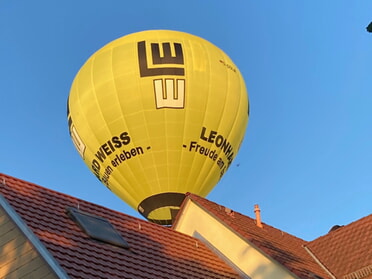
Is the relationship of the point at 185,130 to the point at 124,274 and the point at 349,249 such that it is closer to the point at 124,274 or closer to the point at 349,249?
the point at 349,249

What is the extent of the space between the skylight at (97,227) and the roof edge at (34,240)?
4.02 ft

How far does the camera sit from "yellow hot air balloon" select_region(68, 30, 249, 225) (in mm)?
18484

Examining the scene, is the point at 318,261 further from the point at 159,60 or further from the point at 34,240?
the point at 159,60

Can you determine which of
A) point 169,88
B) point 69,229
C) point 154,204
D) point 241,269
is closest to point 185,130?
point 169,88

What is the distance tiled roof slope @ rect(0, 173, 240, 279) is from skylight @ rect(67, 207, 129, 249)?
0.10m

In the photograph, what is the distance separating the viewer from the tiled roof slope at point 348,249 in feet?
41.4

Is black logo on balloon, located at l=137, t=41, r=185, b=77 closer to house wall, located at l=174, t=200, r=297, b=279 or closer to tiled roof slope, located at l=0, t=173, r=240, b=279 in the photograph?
house wall, located at l=174, t=200, r=297, b=279

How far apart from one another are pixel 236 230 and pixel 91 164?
8779 mm

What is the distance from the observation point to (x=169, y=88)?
1858 cm

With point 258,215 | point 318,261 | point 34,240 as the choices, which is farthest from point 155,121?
point 34,240

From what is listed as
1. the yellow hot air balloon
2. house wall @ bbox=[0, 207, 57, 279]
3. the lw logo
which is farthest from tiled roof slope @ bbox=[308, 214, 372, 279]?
house wall @ bbox=[0, 207, 57, 279]

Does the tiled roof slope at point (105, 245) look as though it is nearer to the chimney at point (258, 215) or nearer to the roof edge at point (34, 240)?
the roof edge at point (34, 240)

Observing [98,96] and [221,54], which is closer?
[98,96]

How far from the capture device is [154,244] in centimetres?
1048
